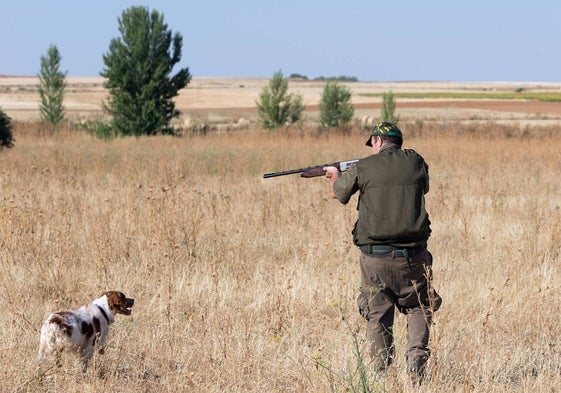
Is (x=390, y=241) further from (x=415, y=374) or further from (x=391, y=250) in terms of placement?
(x=415, y=374)

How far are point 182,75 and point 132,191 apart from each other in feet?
67.2

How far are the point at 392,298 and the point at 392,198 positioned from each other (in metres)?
0.66

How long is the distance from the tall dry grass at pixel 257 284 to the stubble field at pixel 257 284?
0.02 m

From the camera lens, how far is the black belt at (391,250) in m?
4.70

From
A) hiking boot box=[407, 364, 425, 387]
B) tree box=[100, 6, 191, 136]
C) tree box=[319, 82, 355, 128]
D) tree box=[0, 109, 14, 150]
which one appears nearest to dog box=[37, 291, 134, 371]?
hiking boot box=[407, 364, 425, 387]

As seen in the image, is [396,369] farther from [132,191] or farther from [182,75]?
[182,75]

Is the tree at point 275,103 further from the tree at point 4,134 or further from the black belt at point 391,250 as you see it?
the black belt at point 391,250

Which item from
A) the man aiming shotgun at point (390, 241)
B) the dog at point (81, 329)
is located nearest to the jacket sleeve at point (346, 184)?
the man aiming shotgun at point (390, 241)

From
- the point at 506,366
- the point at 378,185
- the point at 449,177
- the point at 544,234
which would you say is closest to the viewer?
the point at 378,185

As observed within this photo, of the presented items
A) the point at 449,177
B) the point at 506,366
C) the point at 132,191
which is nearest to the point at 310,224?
the point at 132,191

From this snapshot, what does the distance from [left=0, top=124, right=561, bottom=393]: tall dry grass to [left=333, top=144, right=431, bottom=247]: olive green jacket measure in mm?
608

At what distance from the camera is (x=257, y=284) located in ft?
23.1

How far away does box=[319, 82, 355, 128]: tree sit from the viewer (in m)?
37.3

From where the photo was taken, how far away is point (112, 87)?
98.5ft
